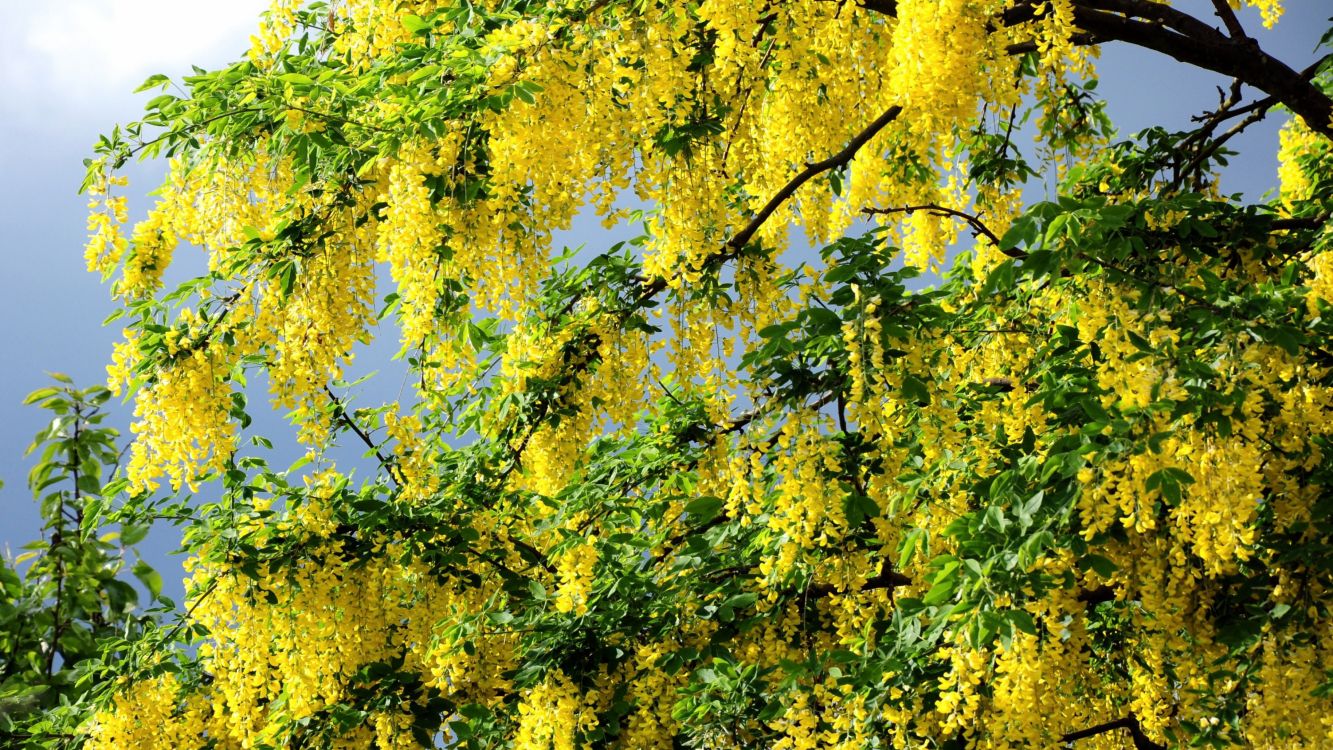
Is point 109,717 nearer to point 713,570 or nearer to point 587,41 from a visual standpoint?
point 713,570

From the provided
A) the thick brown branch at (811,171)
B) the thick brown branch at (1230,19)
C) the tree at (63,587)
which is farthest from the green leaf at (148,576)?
the thick brown branch at (1230,19)

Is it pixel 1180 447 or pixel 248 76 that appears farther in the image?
pixel 248 76

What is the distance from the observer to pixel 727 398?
398 centimetres

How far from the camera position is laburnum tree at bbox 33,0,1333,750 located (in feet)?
10.5

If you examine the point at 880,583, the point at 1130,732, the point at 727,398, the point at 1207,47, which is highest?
the point at 1207,47

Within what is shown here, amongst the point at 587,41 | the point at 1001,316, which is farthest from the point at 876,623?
the point at 587,41

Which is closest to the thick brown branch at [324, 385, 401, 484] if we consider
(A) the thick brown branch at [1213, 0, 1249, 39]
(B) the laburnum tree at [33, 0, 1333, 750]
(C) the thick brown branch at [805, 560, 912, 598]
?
(B) the laburnum tree at [33, 0, 1333, 750]

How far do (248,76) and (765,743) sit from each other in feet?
8.73

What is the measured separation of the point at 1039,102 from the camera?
5230 mm

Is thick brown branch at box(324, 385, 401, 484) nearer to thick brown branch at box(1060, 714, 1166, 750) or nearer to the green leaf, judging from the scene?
the green leaf

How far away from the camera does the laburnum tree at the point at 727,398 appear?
10.5 feet

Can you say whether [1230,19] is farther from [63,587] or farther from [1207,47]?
[63,587]

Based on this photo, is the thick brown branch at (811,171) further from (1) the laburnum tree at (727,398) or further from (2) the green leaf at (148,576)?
(2) the green leaf at (148,576)

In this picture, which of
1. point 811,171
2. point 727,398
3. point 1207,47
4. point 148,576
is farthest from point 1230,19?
point 148,576
